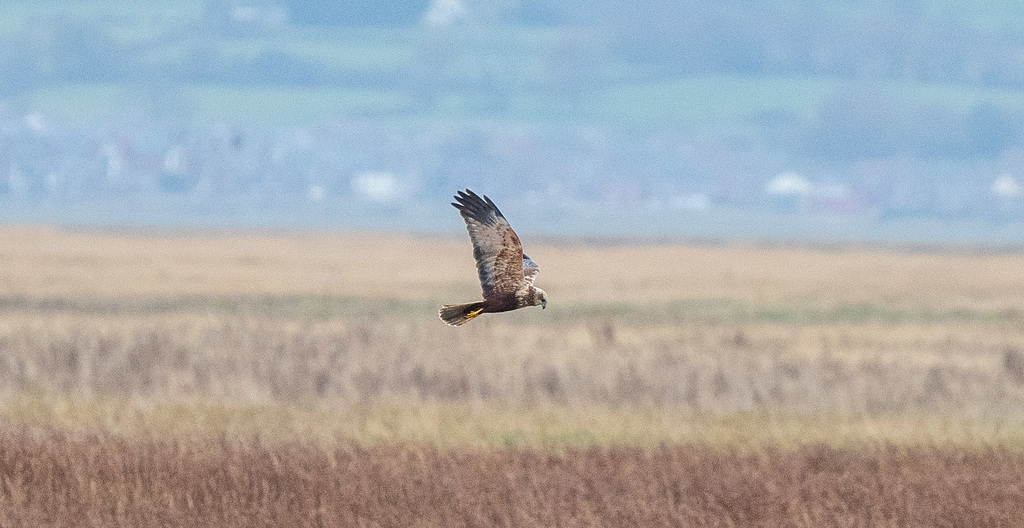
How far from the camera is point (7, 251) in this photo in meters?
75.1

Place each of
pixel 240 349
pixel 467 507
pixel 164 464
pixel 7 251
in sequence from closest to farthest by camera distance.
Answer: pixel 467 507 < pixel 164 464 < pixel 240 349 < pixel 7 251

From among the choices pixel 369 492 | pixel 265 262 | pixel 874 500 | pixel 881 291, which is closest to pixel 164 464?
pixel 369 492

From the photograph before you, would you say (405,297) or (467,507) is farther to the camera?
(405,297)

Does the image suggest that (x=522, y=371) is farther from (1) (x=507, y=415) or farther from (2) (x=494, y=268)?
(2) (x=494, y=268)

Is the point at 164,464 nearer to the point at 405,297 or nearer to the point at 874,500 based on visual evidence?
the point at 874,500

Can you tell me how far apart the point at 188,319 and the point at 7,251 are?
47.5m

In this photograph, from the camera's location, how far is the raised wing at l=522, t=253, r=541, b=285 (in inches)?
244

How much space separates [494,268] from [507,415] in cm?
1192

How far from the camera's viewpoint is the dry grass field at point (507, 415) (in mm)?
11281

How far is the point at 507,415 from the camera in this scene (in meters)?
17.9

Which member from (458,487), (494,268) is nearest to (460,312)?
(494,268)

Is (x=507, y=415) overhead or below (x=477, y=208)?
below

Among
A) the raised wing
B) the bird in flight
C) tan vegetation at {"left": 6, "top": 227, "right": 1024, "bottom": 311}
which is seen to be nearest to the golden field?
tan vegetation at {"left": 6, "top": 227, "right": 1024, "bottom": 311}

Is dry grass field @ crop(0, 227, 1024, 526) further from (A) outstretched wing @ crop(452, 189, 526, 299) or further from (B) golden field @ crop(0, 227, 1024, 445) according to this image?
(A) outstretched wing @ crop(452, 189, 526, 299)
